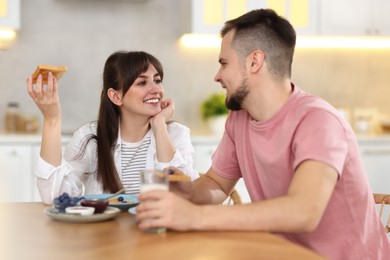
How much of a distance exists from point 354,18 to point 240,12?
83cm

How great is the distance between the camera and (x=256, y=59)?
2.01 metres

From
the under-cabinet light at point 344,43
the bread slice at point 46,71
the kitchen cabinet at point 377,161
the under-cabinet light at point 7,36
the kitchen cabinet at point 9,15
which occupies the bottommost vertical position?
the kitchen cabinet at point 377,161

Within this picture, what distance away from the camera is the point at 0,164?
411 cm

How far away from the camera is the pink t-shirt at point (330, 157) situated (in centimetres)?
176

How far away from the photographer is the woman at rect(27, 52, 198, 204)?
262cm

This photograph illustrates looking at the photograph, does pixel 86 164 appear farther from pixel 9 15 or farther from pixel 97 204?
pixel 9 15

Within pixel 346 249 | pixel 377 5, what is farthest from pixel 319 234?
pixel 377 5

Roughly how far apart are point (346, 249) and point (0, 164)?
9.10ft

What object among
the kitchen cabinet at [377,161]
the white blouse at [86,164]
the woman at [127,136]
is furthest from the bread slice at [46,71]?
the kitchen cabinet at [377,161]

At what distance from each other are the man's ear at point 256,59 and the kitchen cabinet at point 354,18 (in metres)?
2.78

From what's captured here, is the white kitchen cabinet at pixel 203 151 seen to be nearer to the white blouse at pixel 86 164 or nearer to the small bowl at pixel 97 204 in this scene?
the white blouse at pixel 86 164

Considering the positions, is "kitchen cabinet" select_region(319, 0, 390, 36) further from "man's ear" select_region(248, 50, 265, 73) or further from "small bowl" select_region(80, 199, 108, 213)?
"small bowl" select_region(80, 199, 108, 213)

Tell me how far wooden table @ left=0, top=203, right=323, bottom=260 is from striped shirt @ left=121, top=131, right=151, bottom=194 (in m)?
0.92

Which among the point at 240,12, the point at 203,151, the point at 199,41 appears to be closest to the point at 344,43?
the point at 240,12
